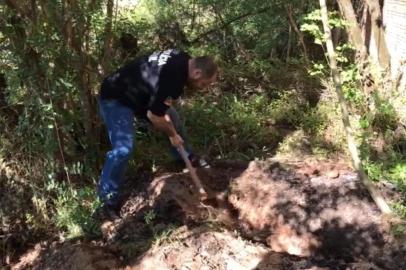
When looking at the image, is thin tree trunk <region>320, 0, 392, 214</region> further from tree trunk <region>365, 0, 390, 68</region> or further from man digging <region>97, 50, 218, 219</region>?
tree trunk <region>365, 0, 390, 68</region>

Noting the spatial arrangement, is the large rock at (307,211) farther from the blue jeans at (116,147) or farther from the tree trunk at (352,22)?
the tree trunk at (352,22)

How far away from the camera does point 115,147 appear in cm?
425

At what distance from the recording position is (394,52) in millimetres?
6164

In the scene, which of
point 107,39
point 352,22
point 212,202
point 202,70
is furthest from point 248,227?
point 352,22

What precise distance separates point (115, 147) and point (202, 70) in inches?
38.4

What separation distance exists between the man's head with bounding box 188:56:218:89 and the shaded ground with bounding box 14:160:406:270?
1014 mm

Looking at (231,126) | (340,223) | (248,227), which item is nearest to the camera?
(340,223)

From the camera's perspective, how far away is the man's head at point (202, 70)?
406 cm

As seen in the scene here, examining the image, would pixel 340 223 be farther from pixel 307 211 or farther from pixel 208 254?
pixel 208 254

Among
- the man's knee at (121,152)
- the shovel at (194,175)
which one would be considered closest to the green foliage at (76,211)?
the man's knee at (121,152)

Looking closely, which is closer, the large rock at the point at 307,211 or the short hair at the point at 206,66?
the large rock at the point at 307,211

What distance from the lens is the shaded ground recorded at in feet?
12.1

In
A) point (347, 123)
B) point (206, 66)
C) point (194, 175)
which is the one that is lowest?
point (194, 175)

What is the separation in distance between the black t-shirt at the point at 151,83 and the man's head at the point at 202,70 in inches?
2.3
